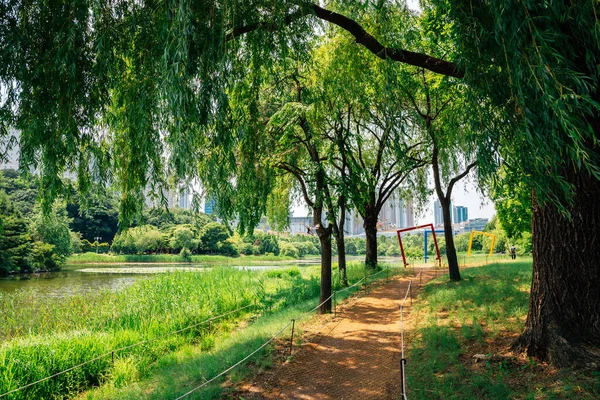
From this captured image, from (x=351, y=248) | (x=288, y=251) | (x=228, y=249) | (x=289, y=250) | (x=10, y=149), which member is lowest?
(x=351, y=248)

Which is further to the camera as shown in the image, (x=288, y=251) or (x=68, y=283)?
(x=288, y=251)

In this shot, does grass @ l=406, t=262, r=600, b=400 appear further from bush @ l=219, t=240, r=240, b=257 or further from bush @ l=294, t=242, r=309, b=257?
bush @ l=294, t=242, r=309, b=257

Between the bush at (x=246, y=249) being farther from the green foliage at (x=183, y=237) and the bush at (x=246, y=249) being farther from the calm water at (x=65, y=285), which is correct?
A: the calm water at (x=65, y=285)

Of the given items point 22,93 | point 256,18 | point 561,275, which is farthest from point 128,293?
point 561,275

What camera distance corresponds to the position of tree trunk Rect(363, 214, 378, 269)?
21906mm

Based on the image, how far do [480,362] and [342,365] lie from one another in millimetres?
2350

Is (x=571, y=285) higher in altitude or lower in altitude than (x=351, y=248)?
higher

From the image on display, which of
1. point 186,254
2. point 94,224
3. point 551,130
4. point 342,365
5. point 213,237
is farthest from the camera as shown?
point 213,237

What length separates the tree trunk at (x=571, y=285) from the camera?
5492mm

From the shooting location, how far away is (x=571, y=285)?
5.71 m

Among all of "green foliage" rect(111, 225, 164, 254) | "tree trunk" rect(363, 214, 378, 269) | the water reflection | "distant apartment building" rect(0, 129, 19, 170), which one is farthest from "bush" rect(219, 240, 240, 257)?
"distant apartment building" rect(0, 129, 19, 170)

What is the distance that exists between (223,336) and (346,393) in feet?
17.4

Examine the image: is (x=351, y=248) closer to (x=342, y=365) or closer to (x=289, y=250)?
(x=289, y=250)

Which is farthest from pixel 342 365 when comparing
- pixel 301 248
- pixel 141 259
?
pixel 301 248
